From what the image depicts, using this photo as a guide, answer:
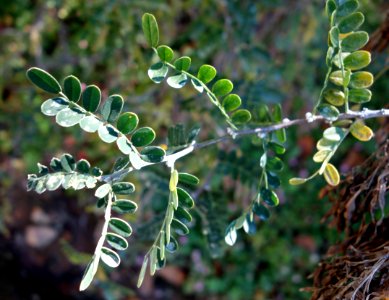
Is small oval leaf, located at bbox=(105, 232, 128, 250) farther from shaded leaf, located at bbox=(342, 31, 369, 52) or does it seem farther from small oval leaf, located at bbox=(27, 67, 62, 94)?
shaded leaf, located at bbox=(342, 31, 369, 52)

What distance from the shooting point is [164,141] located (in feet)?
7.05

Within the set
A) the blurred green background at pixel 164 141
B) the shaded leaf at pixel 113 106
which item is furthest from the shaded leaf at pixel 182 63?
the blurred green background at pixel 164 141

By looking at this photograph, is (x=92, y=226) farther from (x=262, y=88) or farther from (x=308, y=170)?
(x=262, y=88)

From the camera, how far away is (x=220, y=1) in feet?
6.40

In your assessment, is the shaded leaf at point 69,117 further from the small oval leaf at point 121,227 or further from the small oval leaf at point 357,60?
the small oval leaf at point 357,60

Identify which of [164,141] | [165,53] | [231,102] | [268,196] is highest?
[165,53]

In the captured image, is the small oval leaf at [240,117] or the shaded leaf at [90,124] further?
the small oval leaf at [240,117]

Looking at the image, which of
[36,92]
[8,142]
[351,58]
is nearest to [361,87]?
[351,58]

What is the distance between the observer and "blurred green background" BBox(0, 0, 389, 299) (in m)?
1.84

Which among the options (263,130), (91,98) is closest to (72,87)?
(91,98)

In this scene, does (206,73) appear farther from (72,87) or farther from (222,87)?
(72,87)

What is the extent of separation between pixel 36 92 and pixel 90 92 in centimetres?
130

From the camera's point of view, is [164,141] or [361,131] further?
[164,141]

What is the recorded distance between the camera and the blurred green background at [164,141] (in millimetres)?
1842
